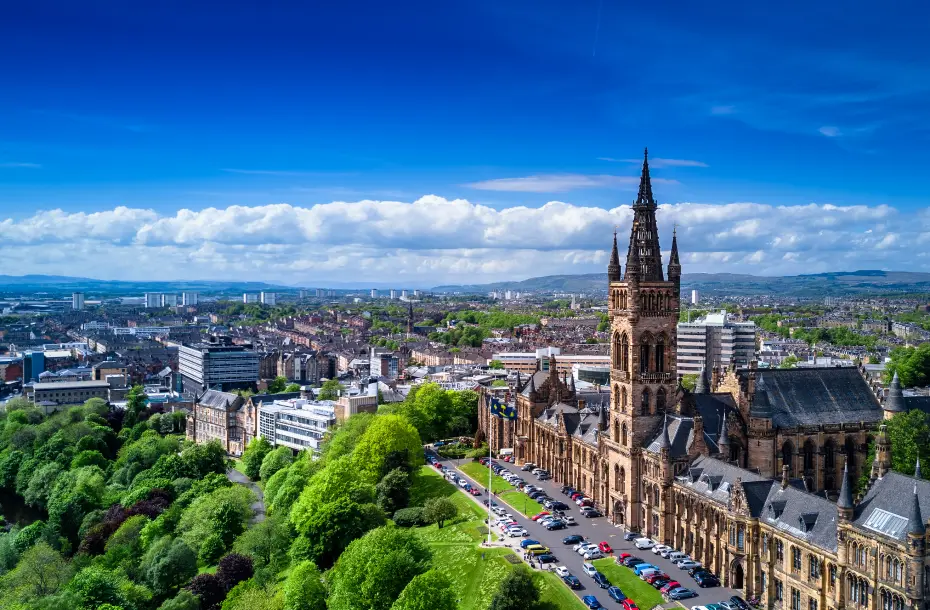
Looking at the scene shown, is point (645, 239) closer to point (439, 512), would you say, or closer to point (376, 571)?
point (439, 512)

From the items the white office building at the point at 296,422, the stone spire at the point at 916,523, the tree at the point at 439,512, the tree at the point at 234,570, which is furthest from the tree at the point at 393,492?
the stone spire at the point at 916,523

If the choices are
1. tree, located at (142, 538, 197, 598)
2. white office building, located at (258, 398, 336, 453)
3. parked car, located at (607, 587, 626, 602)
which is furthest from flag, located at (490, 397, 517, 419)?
tree, located at (142, 538, 197, 598)

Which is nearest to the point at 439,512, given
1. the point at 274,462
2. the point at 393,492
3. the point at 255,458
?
the point at 393,492

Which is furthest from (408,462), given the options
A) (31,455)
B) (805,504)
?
(31,455)

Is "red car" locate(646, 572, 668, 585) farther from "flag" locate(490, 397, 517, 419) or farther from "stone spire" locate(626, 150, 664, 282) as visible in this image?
"flag" locate(490, 397, 517, 419)

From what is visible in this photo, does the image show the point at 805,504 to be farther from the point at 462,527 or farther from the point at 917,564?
the point at 462,527
